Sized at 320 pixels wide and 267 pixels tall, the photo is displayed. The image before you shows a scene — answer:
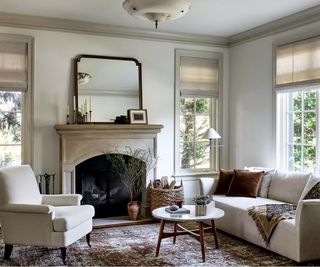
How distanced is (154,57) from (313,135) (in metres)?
2.50

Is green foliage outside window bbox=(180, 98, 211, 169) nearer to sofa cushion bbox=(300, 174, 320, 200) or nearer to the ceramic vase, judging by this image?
the ceramic vase

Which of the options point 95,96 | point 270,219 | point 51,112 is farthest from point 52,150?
point 270,219

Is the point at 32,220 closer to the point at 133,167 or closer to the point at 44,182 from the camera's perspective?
the point at 44,182

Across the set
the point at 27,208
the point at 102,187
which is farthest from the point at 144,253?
the point at 102,187

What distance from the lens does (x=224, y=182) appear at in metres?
5.29

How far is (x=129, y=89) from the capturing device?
5711mm

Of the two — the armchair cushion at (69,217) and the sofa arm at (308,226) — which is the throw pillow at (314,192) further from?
the armchair cushion at (69,217)

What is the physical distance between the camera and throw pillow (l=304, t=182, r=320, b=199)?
13.1 ft

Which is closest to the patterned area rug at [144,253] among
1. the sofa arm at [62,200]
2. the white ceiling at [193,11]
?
the sofa arm at [62,200]

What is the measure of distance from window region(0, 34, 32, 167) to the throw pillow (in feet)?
11.2

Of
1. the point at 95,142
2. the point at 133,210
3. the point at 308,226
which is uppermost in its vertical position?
the point at 95,142

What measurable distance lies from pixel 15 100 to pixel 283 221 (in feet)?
11.9

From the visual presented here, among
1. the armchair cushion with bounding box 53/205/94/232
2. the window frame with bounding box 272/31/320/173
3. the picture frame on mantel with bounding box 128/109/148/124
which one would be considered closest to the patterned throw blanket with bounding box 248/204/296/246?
the window frame with bounding box 272/31/320/173

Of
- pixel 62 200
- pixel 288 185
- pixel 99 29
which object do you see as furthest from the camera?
pixel 99 29
